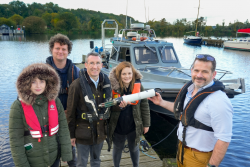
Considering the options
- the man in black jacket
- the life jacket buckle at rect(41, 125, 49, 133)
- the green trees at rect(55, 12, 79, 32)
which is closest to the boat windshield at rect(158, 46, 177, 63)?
the man in black jacket

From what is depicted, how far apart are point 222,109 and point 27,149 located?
6.67ft

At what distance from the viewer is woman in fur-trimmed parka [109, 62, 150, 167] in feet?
8.57

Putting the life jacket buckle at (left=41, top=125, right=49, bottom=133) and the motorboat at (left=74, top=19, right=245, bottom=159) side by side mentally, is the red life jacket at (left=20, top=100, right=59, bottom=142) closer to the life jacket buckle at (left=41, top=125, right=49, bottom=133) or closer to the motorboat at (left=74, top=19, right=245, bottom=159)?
the life jacket buckle at (left=41, top=125, right=49, bottom=133)

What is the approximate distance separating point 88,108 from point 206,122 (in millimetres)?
1449

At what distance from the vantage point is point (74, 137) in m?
2.46

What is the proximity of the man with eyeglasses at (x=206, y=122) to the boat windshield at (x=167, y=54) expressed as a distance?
192 inches

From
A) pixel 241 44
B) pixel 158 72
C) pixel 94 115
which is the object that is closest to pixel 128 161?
pixel 94 115

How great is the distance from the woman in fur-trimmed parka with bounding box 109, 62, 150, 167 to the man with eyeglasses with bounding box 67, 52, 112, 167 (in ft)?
0.63

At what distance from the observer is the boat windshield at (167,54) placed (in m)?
6.77

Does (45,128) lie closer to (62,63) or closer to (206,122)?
(62,63)

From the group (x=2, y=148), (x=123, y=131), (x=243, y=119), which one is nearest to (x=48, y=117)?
(x=123, y=131)

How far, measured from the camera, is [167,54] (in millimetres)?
6887

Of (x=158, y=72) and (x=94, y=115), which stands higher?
(x=158, y=72)

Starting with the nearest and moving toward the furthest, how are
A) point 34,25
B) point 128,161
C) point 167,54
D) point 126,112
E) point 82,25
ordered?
point 126,112 → point 128,161 → point 167,54 → point 34,25 → point 82,25
